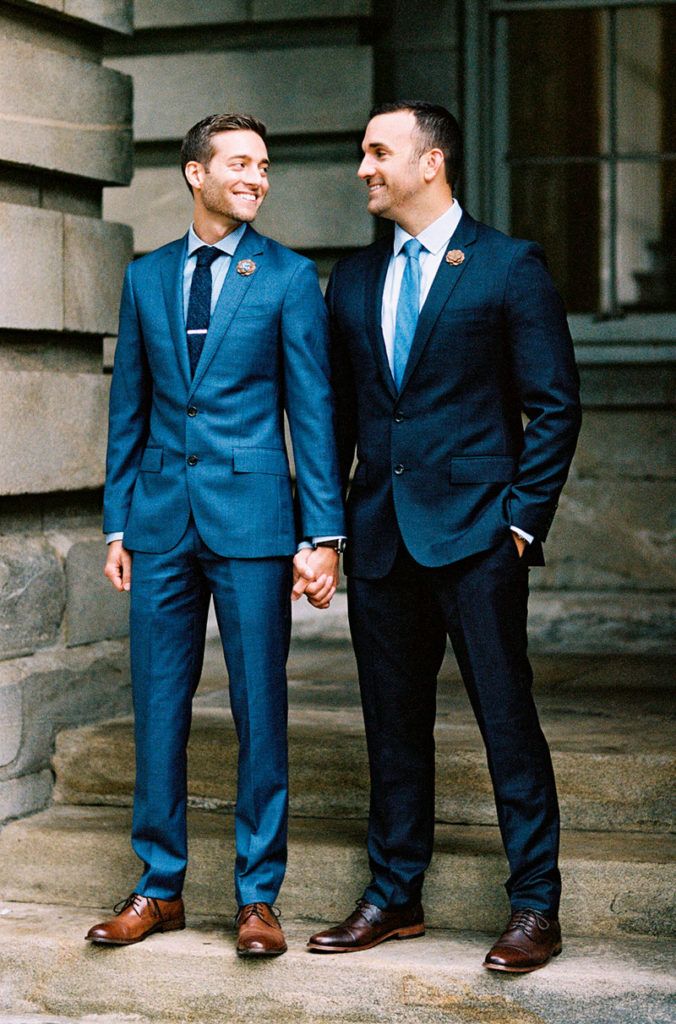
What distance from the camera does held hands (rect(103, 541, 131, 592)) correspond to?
14.1 ft

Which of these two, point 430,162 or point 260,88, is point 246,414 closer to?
point 430,162

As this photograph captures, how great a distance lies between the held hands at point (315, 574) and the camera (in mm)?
4113

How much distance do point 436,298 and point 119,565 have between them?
1062mm

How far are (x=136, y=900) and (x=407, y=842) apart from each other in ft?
2.34

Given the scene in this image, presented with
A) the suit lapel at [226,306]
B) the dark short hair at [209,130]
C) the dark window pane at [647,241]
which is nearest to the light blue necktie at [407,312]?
the suit lapel at [226,306]

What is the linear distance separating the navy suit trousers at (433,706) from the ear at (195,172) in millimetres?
1011

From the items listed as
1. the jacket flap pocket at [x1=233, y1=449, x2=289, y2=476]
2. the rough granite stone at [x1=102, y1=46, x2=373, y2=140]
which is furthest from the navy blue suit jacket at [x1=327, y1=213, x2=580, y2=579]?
the rough granite stone at [x1=102, y1=46, x2=373, y2=140]

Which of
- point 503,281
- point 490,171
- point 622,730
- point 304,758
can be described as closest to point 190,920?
point 304,758

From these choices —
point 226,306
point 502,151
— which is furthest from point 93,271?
point 502,151

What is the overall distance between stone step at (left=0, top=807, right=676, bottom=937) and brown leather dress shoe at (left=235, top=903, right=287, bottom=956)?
360 mm

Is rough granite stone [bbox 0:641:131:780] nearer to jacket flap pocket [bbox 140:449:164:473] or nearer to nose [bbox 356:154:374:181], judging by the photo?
jacket flap pocket [bbox 140:449:164:473]

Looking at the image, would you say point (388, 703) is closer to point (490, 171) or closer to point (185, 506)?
point (185, 506)

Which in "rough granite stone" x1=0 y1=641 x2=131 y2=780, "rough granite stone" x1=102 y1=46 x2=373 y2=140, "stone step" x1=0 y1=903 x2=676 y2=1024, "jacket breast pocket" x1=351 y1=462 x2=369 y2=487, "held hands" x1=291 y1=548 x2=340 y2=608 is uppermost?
"rough granite stone" x1=102 y1=46 x2=373 y2=140

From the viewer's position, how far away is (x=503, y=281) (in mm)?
3955
